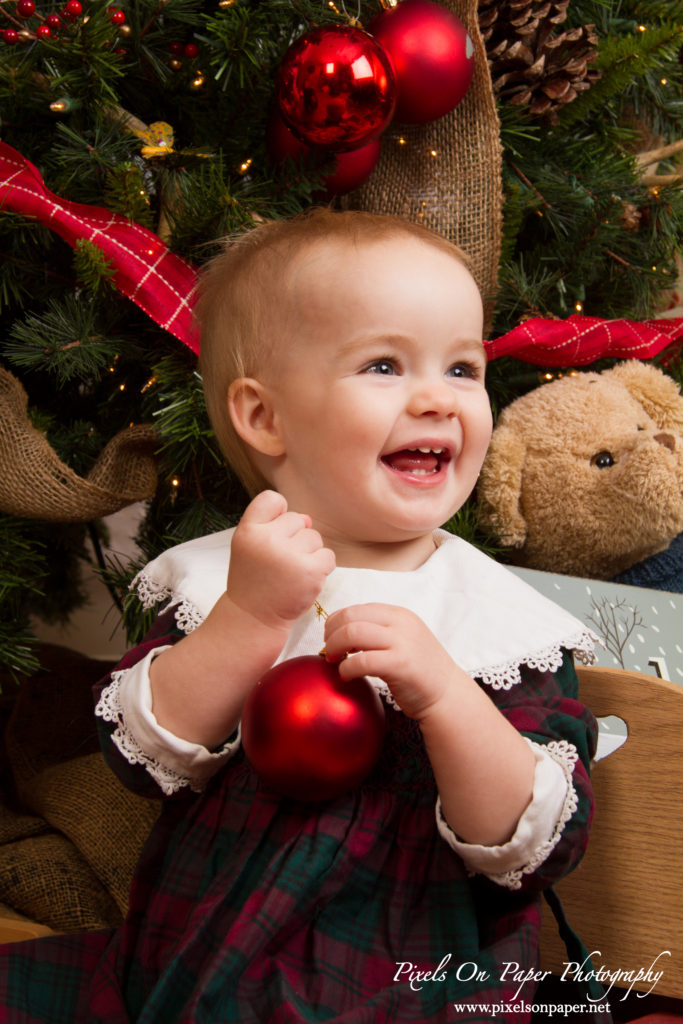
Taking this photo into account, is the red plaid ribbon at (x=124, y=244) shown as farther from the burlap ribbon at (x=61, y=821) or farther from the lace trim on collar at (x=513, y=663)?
the burlap ribbon at (x=61, y=821)

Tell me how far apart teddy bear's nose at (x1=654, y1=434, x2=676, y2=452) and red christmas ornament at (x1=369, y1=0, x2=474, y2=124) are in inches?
17.5

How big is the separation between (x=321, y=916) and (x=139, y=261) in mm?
664

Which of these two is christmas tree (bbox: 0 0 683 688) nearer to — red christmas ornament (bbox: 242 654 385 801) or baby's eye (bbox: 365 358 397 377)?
baby's eye (bbox: 365 358 397 377)

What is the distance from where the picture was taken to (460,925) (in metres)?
0.61

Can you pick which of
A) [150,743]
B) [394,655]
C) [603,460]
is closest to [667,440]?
[603,460]

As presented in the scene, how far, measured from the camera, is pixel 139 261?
0.90 meters

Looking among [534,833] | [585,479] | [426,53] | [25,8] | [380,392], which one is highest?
[25,8]

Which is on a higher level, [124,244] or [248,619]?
[124,244]

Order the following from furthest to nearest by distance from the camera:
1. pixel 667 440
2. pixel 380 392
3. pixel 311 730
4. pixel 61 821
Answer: pixel 61 821, pixel 667 440, pixel 380 392, pixel 311 730

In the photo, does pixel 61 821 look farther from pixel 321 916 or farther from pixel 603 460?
pixel 603 460

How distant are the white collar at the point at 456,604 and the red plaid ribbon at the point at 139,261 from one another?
0.28m

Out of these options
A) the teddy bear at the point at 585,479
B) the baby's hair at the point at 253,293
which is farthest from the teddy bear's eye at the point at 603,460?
the baby's hair at the point at 253,293

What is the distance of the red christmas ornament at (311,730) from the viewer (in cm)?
57

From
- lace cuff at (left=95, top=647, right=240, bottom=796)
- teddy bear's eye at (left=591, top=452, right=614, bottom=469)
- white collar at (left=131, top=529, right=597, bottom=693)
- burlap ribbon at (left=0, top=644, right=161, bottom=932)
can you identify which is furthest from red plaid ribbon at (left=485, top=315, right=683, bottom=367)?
burlap ribbon at (left=0, top=644, right=161, bottom=932)
